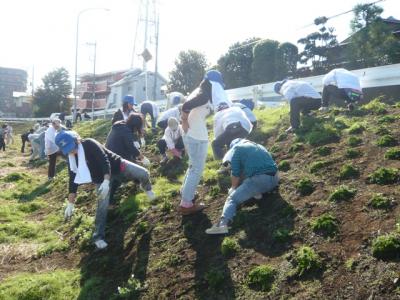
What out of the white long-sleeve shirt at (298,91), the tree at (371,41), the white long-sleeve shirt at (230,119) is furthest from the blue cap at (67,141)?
the tree at (371,41)

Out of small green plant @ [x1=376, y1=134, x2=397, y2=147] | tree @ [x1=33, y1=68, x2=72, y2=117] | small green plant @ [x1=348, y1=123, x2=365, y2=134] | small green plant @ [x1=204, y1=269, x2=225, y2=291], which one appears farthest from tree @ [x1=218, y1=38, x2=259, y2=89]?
small green plant @ [x1=204, y1=269, x2=225, y2=291]

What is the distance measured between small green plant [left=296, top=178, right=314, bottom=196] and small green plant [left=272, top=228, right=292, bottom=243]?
107 centimetres

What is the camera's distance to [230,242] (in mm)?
5227

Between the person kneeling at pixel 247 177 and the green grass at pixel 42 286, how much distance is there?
6.14 feet

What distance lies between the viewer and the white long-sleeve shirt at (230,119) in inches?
317

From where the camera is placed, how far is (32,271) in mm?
6309

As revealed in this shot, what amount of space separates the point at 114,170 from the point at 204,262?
7.82 feet

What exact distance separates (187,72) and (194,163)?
40.0m

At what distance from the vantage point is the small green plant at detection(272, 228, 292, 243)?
4.96 metres

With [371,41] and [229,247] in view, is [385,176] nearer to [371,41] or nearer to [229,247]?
[229,247]

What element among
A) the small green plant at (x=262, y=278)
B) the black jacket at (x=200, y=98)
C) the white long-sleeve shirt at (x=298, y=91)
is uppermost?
the white long-sleeve shirt at (x=298, y=91)

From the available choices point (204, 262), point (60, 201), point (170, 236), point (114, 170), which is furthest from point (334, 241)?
point (60, 201)

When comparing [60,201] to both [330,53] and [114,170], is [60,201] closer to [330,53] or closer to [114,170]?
[114,170]

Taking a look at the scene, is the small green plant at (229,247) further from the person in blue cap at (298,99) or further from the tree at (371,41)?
the tree at (371,41)
